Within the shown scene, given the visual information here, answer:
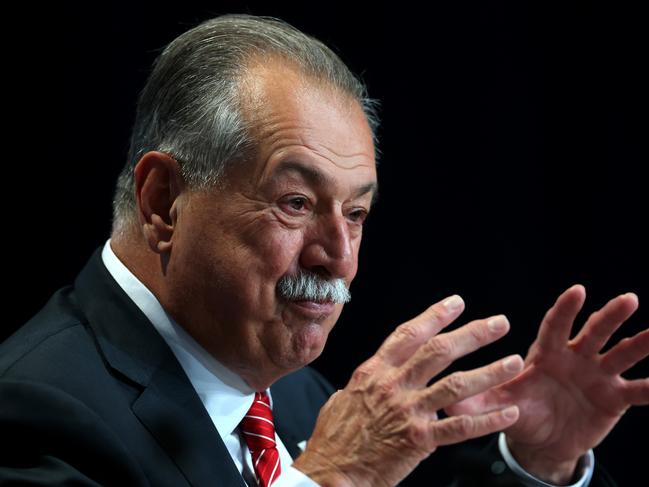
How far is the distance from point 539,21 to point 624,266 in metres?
1.00

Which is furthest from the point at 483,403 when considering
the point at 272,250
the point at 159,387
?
the point at 159,387

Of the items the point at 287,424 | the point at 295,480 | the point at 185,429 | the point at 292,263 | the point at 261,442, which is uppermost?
the point at 292,263

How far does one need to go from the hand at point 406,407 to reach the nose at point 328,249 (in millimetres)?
361

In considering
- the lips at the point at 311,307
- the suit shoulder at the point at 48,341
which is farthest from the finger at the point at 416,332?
the suit shoulder at the point at 48,341

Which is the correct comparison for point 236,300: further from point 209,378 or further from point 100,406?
point 100,406

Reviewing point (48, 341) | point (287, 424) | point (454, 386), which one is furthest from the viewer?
point (287, 424)

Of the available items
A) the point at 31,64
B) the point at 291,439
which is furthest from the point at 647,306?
the point at 31,64

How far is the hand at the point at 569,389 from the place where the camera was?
7.48ft

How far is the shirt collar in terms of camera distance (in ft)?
7.66

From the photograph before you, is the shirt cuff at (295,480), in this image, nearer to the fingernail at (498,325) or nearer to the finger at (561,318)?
the fingernail at (498,325)

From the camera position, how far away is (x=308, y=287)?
2.27 meters

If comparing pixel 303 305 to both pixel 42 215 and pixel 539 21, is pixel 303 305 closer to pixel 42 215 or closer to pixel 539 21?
pixel 42 215

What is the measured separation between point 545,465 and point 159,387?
39.2 inches

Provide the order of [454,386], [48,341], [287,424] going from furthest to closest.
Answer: [287,424], [48,341], [454,386]
